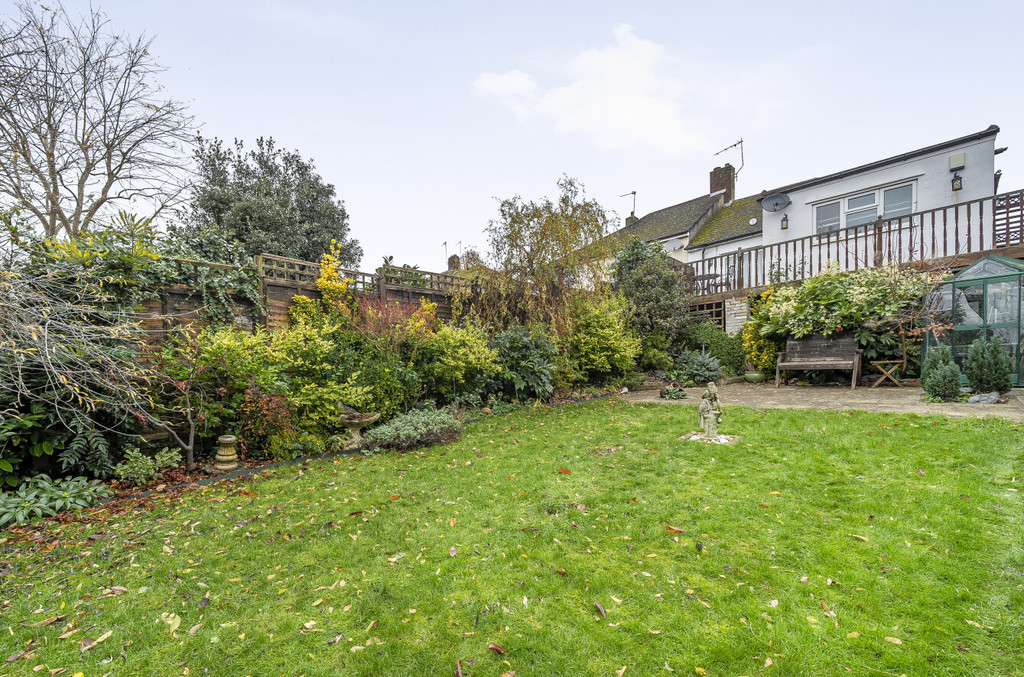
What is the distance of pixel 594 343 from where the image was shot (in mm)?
9805

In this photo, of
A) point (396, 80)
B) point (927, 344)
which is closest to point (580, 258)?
point (396, 80)

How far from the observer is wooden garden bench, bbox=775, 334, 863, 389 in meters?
8.76

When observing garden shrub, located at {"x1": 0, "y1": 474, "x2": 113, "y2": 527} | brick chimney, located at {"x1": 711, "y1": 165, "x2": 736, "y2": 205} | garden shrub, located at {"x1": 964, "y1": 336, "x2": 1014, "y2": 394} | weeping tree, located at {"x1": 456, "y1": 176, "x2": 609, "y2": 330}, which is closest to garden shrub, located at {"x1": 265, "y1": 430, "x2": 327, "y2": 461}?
garden shrub, located at {"x1": 0, "y1": 474, "x2": 113, "y2": 527}

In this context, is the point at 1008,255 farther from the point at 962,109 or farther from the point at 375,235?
the point at 375,235

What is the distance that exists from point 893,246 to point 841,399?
583 cm

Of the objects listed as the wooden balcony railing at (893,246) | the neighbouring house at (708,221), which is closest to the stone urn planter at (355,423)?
the wooden balcony railing at (893,246)

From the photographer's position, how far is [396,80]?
923 cm

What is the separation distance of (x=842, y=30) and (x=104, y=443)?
43.9 ft

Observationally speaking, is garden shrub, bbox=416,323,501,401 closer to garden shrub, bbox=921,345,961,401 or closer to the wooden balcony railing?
garden shrub, bbox=921,345,961,401

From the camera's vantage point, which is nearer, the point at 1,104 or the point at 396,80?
the point at 1,104

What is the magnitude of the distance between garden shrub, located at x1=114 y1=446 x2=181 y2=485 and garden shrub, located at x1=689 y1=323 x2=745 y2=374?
11931mm

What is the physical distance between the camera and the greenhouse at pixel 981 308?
752 centimetres

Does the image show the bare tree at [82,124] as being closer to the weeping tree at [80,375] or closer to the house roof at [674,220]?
the weeping tree at [80,375]

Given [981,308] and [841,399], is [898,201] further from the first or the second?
[841,399]
